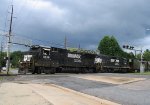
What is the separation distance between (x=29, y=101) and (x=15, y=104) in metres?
1.22

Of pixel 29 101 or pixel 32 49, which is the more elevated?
pixel 32 49

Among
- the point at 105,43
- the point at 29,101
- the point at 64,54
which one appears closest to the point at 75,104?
the point at 29,101

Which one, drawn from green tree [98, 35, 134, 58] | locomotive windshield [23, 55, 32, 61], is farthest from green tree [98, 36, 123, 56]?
locomotive windshield [23, 55, 32, 61]

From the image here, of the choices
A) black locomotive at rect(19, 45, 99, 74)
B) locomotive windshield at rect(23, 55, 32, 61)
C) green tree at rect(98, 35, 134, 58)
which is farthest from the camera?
green tree at rect(98, 35, 134, 58)

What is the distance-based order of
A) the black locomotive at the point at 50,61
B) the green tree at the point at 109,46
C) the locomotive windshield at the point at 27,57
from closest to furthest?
the black locomotive at the point at 50,61, the locomotive windshield at the point at 27,57, the green tree at the point at 109,46

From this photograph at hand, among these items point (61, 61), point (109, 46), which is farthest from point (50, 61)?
point (109, 46)

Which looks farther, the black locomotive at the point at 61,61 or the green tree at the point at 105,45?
the green tree at the point at 105,45

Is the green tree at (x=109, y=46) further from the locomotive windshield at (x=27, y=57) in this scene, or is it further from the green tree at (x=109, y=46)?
the locomotive windshield at (x=27, y=57)

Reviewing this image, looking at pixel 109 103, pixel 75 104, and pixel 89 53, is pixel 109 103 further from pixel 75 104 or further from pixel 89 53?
pixel 89 53

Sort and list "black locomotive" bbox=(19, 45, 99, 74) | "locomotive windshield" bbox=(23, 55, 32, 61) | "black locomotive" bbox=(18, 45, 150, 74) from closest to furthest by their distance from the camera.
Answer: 1. "black locomotive" bbox=(19, 45, 99, 74)
2. "black locomotive" bbox=(18, 45, 150, 74)
3. "locomotive windshield" bbox=(23, 55, 32, 61)

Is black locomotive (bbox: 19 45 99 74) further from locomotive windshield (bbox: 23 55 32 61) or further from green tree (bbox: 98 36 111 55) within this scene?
green tree (bbox: 98 36 111 55)

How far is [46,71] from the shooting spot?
43.2m

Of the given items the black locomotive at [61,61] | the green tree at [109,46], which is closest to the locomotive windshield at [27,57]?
the black locomotive at [61,61]

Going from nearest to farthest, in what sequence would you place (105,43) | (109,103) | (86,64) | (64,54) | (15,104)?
(15,104), (109,103), (64,54), (86,64), (105,43)
